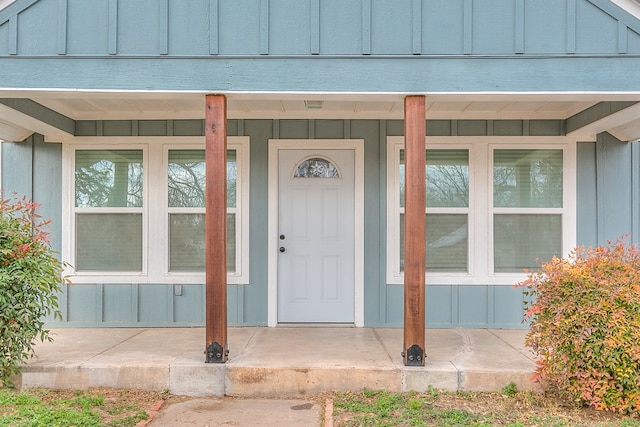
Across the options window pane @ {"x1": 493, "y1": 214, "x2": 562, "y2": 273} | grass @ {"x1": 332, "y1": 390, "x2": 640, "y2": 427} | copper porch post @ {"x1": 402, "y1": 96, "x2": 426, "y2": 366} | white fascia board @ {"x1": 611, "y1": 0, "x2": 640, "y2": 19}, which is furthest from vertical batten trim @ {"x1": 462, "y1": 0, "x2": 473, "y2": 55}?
grass @ {"x1": 332, "y1": 390, "x2": 640, "y2": 427}

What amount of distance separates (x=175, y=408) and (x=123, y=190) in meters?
2.73

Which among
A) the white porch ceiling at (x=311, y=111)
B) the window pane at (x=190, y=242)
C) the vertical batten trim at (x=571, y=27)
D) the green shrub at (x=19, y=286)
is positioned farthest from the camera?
the window pane at (x=190, y=242)

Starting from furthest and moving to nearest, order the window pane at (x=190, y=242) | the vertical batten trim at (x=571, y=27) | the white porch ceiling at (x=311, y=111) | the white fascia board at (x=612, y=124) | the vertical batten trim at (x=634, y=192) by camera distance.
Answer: the window pane at (x=190, y=242) < the vertical batten trim at (x=634, y=192) < the white porch ceiling at (x=311, y=111) < the white fascia board at (x=612, y=124) < the vertical batten trim at (x=571, y=27)

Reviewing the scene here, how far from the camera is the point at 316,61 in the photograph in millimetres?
3844

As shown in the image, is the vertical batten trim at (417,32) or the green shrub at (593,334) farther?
the vertical batten trim at (417,32)

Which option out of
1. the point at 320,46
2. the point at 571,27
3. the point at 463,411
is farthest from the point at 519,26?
the point at 463,411

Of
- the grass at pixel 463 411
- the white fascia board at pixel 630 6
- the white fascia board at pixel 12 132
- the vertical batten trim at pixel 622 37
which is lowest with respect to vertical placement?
the grass at pixel 463 411

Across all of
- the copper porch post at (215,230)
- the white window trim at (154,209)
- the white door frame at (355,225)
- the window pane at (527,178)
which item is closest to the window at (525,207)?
the window pane at (527,178)

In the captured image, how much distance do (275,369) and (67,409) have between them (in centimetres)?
149

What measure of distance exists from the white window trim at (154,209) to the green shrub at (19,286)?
1410 millimetres

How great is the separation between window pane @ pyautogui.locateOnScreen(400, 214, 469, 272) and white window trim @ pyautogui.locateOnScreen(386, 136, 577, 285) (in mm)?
63

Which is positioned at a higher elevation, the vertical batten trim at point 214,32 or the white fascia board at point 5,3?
the white fascia board at point 5,3

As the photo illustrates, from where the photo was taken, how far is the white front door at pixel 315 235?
534cm

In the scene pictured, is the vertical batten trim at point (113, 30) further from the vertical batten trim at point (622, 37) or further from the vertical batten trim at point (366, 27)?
the vertical batten trim at point (622, 37)
